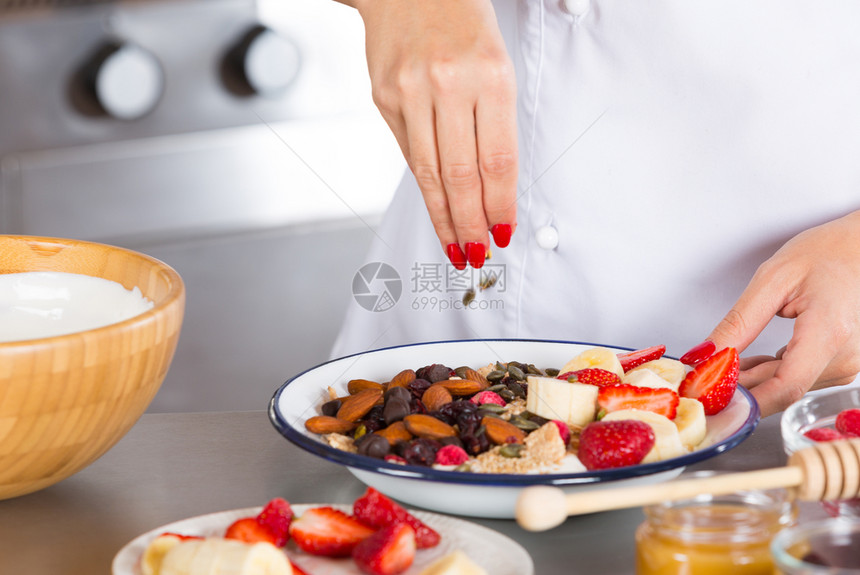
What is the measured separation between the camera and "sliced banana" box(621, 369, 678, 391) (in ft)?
2.80

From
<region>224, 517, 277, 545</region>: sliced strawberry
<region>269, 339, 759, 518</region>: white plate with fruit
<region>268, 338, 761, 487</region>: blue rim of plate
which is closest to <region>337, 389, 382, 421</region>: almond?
<region>269, 339, 759, 518</region>: white plate with fruit

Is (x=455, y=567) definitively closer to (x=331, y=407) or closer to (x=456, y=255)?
(x=331, y=407)

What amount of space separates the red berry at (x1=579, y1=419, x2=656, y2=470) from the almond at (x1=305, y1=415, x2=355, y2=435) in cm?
21

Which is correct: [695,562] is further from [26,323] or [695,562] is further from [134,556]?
[26,323]

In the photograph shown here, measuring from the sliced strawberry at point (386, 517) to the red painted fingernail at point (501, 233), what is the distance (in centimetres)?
40

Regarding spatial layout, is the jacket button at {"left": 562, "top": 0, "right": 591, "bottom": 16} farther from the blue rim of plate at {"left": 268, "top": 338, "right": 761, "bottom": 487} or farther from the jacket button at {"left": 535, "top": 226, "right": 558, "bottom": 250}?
the blue rim of plate at {"left": 268, "top": 338, "right": 761, "bottom": 487}

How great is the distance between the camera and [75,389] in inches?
26.4

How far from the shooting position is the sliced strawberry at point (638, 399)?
32.1 inches

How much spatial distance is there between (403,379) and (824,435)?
0.39 meters

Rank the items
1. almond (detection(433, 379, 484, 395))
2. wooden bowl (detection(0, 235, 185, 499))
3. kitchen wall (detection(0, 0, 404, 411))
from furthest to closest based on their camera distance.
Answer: kitchen wall (detection(0, 0, 404, 411)), almond (detection(433, 379, 484, 395)), wooden bowl (detection(0, 235, 185, 499))

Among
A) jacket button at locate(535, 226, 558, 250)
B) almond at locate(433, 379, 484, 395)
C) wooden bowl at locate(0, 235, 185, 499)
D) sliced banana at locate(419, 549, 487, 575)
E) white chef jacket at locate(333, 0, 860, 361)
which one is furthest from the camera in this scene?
jacket button at locate(535, 226, 558, 250)

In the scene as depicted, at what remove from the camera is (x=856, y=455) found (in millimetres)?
571

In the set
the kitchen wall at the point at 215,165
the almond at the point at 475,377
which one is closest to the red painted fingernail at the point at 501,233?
the almond at the point at 475,377

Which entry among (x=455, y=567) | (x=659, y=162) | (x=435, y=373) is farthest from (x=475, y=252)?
(x=455, y=567)
